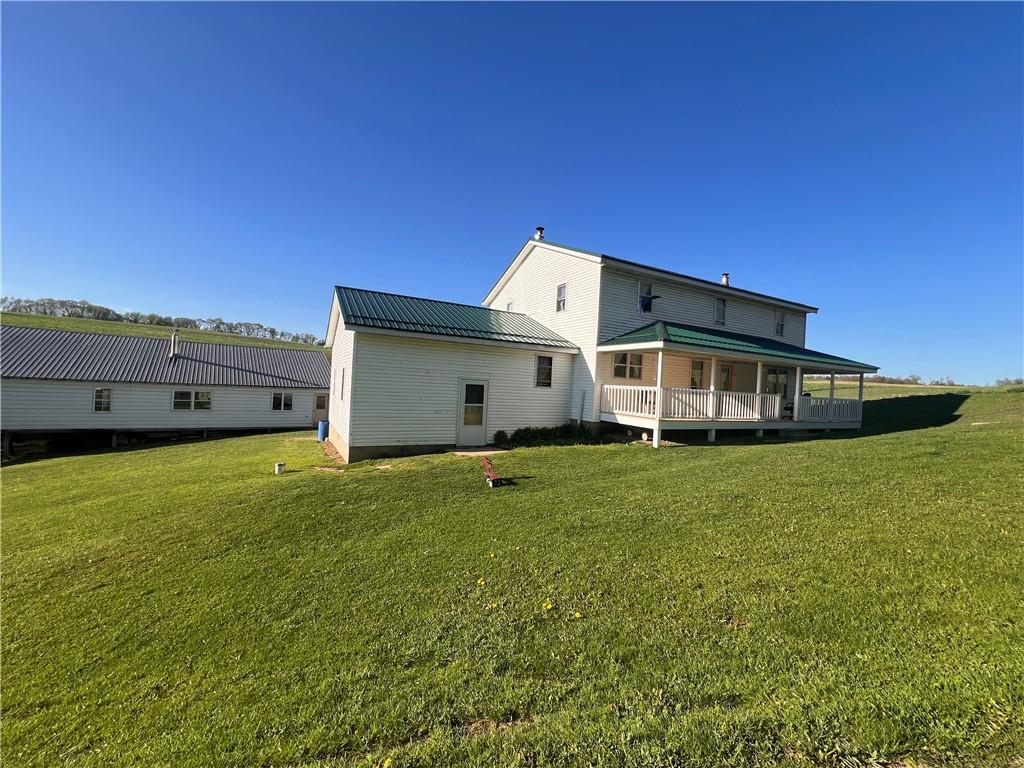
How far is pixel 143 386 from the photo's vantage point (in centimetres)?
2259

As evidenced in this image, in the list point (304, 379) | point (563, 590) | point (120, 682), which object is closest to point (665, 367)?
point (563, 590)

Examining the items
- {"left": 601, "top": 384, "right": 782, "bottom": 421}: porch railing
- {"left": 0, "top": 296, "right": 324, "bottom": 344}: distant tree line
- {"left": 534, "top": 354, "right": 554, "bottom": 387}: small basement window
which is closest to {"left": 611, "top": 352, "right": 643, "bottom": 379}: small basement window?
{"left": 601, "top": 384, "right": 782, "bottom": 421}: porch railing

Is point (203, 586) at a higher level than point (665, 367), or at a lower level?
Answer: lower

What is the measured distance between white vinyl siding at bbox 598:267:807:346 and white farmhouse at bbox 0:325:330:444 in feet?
63.4

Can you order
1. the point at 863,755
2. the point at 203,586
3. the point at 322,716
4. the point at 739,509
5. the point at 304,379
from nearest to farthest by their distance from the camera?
1. the point at 863,755
2. the point at 322,716
3. the point at 203,586
4. the point at 739,509
5. the point at 304,379

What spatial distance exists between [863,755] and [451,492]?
22.0 ft

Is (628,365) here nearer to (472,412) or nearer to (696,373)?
(696,373)

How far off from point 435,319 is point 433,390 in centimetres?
242

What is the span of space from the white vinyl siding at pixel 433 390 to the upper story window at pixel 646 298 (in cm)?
367

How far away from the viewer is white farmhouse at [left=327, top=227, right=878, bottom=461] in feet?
41.5

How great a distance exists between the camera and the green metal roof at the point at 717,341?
1377 centimetres

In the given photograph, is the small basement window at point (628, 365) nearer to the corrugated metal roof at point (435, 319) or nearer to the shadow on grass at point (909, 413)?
the corrugated metal roof at point (435, 319)

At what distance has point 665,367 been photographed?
16516 mm

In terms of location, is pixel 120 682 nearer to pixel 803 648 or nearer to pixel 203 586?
pixel 203 586
